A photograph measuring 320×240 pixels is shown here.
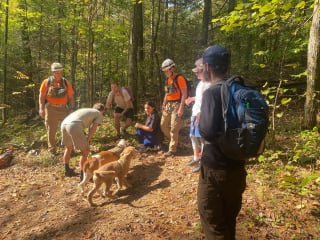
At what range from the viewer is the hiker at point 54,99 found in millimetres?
7922

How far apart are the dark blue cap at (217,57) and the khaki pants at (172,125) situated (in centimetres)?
431

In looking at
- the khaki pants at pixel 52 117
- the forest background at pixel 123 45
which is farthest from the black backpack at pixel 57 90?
the forest background at pixel 123 45

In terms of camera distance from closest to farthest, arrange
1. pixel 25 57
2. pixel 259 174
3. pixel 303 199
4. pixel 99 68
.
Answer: pixel 303 199
pixel 259 174
pixel 25 57
pixel 99 68

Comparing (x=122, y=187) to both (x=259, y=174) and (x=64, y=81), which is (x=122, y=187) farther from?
(x=64, y=81)

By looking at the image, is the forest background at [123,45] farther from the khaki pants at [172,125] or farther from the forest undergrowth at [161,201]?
the forest undergrowth at [161,201]

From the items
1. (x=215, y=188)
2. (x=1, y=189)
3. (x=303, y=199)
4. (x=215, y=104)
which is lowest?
(x=1, y=189)

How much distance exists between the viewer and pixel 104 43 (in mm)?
13039

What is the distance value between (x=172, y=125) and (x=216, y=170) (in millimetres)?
4474

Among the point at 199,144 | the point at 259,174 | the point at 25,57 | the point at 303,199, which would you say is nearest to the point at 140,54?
the point at 25,57

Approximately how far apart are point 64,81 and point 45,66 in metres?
8.55

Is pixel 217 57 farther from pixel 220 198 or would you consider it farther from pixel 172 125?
pixel 172 125

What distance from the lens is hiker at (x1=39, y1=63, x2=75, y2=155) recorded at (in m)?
7.92

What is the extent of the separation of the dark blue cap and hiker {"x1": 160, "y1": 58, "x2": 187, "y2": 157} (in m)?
3.97

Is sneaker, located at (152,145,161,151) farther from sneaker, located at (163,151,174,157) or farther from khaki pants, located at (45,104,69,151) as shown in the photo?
khaki pants, located at (45,104,69,151)
